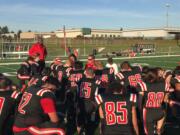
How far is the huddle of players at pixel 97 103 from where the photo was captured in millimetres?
6656

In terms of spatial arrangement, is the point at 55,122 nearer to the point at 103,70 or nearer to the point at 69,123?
the point at 69,123

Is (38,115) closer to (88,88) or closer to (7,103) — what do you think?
(7,103)

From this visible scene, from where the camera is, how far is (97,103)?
717 centimetres

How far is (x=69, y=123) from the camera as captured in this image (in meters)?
10.9

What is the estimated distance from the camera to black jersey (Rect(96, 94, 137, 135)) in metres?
6.77

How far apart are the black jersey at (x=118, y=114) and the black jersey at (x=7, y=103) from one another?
1.79 m

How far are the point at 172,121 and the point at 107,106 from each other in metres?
4.82

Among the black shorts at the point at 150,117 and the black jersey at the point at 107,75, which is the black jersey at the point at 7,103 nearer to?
the black shorts at the point at 150,117

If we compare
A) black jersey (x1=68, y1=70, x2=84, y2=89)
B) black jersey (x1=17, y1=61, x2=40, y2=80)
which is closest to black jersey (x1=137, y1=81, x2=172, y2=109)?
black jersey (x1=68, y1=70, x2=84, y2=89)

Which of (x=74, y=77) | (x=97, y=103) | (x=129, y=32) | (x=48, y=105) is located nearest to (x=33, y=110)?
(x=48, y=105)

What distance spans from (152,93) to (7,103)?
277cm

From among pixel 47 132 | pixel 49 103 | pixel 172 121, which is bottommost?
pixel 172 121

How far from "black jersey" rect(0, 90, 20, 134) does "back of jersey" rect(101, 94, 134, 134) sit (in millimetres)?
1808

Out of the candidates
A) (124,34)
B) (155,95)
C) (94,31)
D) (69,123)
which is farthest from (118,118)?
(94,31)
